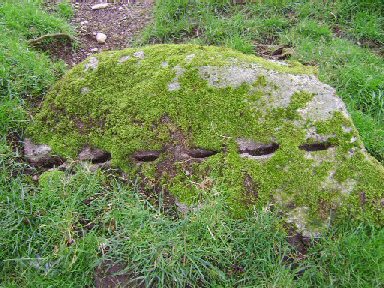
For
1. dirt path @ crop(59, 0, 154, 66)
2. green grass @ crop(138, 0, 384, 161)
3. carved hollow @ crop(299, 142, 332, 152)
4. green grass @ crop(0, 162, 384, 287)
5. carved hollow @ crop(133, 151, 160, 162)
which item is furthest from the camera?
dirt path @ crop(59, 0, 154, 66)

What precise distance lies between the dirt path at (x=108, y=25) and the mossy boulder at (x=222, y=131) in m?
1.30

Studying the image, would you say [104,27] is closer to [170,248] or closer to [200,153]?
[200,153]

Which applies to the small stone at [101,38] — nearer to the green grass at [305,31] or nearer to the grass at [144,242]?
the green grass at [305,31]

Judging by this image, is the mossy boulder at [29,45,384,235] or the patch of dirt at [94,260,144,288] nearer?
the patch of dirt at [94,260,144,288]

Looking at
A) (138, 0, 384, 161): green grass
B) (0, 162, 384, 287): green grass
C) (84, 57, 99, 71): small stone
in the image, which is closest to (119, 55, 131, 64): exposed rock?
(84, 57, 99, 71): small stone

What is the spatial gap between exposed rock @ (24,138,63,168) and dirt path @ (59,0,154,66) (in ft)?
4.90

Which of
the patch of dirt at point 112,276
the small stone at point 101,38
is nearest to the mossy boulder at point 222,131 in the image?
the patch of dirt at point 112,276

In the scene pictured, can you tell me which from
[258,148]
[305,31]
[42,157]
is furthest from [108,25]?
[258,148]

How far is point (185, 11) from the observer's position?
17.3ft

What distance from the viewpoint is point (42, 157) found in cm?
336

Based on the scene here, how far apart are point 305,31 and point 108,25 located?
7.59ft

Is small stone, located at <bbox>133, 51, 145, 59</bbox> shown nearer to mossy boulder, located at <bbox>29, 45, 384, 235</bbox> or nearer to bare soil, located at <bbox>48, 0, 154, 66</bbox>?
mossy boulder, located at <bbox>29, 45, 384, 235</bbox>

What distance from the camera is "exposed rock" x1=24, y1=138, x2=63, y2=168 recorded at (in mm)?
3354

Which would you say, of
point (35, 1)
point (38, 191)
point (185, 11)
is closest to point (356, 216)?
point (38, 191)
